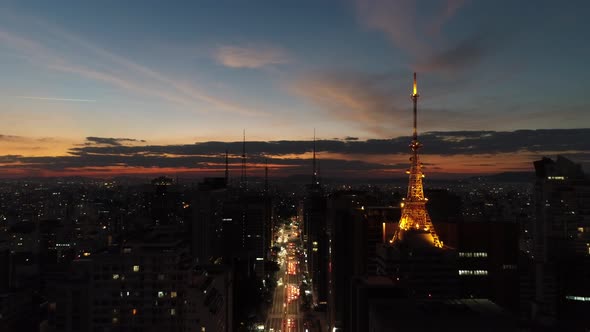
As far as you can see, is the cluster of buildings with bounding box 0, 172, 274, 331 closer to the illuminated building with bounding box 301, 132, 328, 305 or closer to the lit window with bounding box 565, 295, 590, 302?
the illuminated building with bounding box 301, 132, 328, 305

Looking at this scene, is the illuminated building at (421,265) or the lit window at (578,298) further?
the lit window at (578,298)

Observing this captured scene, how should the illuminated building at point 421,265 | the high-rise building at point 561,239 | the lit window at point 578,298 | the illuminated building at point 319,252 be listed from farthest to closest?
the illuminated building at point 319,252 → the high-rise building at point 561,239 → the lit window at point 578,298 → the illuminated building at point 421,265

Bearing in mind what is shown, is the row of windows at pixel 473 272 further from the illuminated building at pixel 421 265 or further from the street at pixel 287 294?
the street at pixel 287 294

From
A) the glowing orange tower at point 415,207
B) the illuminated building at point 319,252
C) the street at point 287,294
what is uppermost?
the glowing orange tower at point 415,207

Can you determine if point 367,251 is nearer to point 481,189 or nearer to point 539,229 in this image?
point 539,229

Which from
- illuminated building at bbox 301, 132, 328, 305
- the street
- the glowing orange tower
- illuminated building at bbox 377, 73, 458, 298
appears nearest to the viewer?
illuminated building at bbox 377, 73, 458, 298

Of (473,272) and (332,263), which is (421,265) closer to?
(473,272)

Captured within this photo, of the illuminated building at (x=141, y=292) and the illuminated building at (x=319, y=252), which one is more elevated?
the illuminated building at (x=141, y=292)

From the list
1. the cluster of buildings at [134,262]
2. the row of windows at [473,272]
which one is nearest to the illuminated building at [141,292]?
the cluster of buildings at [134,262]

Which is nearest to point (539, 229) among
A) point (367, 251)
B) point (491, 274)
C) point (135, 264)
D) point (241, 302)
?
point (491, 274)

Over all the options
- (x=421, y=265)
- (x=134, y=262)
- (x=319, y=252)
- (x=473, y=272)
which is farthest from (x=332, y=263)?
(x=134, y=262)

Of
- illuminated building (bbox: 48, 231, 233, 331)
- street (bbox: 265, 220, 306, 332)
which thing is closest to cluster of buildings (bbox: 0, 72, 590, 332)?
illuminated building (bbox: 48, 231, 233, 331)
